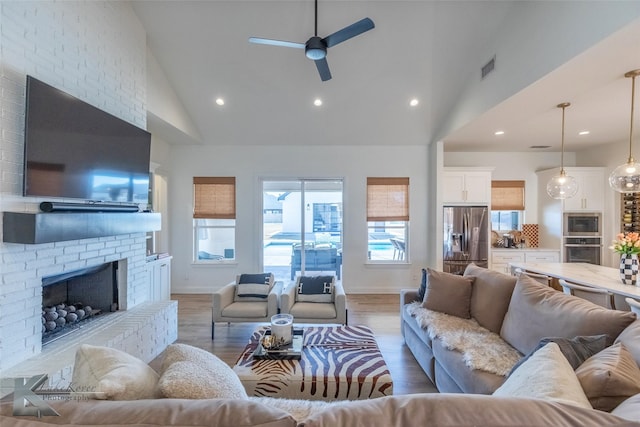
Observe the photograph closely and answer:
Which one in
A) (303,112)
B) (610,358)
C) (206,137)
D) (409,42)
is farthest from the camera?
(206,137)

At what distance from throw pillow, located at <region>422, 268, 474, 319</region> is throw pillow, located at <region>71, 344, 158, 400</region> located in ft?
8.77

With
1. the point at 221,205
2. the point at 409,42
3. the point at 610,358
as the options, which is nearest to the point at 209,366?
the point at 610,358

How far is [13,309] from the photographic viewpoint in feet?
6.82

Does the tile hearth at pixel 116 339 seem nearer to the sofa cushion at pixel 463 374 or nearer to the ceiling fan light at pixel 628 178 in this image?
the sofa cushion at pixel 463 374

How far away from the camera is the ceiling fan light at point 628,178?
2.92m

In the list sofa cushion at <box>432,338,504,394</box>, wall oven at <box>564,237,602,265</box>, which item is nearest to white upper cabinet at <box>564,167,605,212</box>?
wall oven at <box>564,237,602,265</box>

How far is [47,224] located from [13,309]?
0.62 metres

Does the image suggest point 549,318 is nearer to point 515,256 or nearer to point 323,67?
point 323,67

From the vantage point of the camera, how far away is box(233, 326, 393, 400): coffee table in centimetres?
209

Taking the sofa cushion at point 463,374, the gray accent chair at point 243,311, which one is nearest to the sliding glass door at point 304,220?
the gray accent chair at point 243,311

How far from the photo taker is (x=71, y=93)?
2.61 m

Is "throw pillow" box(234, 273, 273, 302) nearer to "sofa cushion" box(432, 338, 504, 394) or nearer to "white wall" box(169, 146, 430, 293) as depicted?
"white wall" box(169, 146, 430, 293)

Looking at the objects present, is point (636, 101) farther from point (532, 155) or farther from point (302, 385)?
point (302, 385)

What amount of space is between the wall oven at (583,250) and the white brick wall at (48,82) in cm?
704
